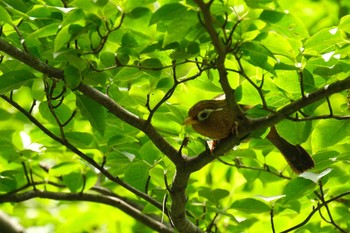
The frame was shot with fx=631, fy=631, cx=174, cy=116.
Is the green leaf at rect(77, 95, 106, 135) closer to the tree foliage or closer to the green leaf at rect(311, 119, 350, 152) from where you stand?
the tree foliage

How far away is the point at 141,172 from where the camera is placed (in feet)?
7.06

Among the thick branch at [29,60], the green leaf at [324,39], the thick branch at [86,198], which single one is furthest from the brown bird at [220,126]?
the thick branch at [86,198]

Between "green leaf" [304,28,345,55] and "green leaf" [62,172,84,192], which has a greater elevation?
"green leaf" [304,28,345,55]

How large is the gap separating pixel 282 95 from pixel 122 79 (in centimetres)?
45

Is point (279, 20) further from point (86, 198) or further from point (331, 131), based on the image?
point (86, 198)

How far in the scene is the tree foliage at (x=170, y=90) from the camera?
150 centimetres

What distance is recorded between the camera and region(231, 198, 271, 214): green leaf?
2.15 meters

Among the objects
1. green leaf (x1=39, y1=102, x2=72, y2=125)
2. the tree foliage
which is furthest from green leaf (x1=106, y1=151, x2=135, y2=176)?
green leaf (x1=39, y1=102, x2=72, y2=125)

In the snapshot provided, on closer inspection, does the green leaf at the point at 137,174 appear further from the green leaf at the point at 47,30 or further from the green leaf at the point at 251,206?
the green leaf at the point at 47,30

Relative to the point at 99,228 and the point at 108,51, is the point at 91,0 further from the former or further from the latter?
the point at 99,228

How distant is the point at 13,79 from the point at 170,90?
458 mm

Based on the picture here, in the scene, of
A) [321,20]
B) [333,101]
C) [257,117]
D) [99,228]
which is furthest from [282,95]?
[321,20]

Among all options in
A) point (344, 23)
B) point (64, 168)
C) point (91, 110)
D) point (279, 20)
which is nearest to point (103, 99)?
point (91, 110)

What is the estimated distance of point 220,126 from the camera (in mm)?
1978
